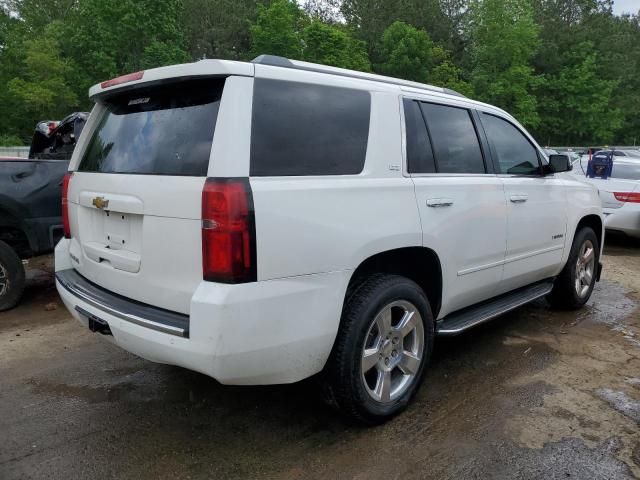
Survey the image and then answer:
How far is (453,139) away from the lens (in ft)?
11.6

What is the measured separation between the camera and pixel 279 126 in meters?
2.50

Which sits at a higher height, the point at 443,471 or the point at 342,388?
the point at 342,388

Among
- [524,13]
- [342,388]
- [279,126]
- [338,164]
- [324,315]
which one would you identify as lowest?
[342,388]

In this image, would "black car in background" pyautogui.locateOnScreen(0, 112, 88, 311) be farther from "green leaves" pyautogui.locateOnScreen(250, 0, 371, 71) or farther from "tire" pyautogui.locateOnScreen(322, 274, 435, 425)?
"green leaves" pyautogui.locateOnScreen(250, 0, 371, 71)

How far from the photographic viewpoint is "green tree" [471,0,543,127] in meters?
39.6

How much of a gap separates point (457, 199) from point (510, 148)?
3.78 feet

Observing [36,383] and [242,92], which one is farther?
[36,383]

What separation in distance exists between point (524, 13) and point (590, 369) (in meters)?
43.3

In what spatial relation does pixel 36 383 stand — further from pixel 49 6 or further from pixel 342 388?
pixel 49 6

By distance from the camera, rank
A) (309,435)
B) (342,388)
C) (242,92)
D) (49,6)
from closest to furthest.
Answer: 1. (242,92)
2. (342,388)
3. (309,435)
4. (49,6)

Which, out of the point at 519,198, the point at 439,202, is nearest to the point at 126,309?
the point at 439,202

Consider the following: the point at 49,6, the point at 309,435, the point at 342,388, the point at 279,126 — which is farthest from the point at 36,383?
the point at 49,6

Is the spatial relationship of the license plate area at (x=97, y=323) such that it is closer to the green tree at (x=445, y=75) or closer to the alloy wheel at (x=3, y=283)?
the alloy wheel at (x=3, y=283)

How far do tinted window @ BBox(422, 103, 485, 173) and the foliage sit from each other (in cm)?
3388
